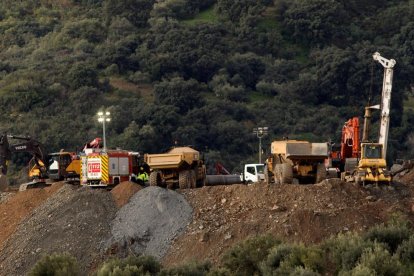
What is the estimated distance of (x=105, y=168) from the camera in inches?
1890

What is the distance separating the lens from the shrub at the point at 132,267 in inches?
1240

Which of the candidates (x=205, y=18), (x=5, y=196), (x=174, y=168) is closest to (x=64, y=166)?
(x=5, y=196)

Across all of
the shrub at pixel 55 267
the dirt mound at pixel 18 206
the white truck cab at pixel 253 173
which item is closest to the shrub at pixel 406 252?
the shrub at pixel 55 267

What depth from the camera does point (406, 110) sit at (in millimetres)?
102938

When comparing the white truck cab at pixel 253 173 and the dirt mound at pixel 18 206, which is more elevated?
the dirt mound at pixel 18 206

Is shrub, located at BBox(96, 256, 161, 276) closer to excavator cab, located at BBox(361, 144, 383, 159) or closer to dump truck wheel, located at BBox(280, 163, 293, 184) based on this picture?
dump truck wheel, located at BBox(280, 163, 293, 184)

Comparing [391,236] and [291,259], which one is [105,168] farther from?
[291,259]

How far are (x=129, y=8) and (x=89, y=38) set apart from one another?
8960mm

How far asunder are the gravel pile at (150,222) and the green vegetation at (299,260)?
3984 millimetres

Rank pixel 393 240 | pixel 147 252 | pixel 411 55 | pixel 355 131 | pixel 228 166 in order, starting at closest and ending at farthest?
pixel 393 240 < pixel 147 252 < pixel 355 131 < pixel 228 166 < pixel 411 55

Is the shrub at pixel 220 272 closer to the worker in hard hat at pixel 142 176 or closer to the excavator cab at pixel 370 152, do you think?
the excavator cab at pixel 370 152

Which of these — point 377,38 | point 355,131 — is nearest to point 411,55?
point 377,38

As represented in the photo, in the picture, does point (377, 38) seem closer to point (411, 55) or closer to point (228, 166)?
point (411, 55)

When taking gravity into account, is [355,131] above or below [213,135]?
above
